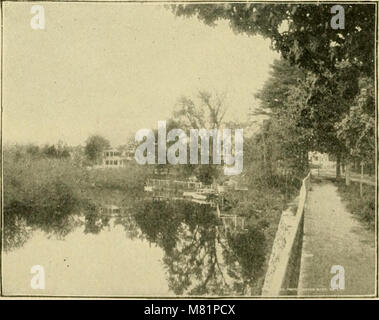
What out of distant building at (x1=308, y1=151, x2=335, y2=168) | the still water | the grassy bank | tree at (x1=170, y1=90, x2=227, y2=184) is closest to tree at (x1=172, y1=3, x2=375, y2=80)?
tree at (x1=170, y1=90, x2=227, y2=184)

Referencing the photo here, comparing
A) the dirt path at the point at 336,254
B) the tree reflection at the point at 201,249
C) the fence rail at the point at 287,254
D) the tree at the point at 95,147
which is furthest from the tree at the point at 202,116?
the dirt path at the point at 336,254

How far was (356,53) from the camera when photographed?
5.17 m

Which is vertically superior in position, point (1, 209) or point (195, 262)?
point (1, 209)

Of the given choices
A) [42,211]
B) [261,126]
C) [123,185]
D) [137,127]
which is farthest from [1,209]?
[261,126]

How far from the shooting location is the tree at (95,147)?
17.7 ft

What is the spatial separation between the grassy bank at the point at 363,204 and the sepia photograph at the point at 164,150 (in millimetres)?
21

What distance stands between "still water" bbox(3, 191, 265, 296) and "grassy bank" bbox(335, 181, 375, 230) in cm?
109

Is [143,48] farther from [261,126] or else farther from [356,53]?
[356,53]

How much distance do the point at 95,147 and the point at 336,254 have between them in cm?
285

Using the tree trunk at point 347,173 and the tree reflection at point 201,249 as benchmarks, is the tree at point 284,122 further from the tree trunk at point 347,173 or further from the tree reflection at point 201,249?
the tree reflection at point 201,249

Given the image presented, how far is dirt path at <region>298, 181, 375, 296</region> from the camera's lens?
5.24 metres

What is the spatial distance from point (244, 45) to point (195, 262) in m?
2.42
